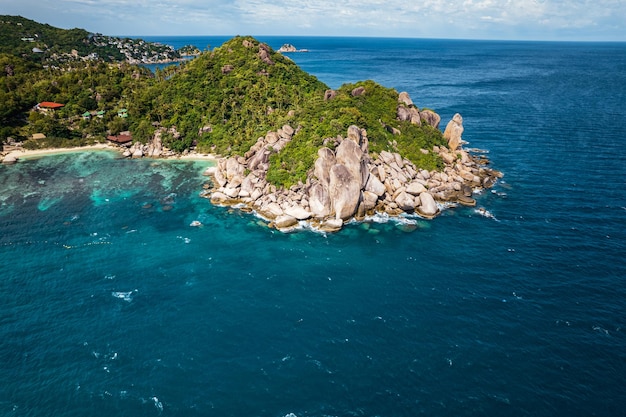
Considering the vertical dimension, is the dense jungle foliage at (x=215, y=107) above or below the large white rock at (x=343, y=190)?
above

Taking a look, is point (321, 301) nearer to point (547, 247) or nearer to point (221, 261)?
point (221, 261)

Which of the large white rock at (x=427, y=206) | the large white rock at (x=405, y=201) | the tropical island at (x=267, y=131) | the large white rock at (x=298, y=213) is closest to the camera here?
the large white rock at (x=298, y=213)

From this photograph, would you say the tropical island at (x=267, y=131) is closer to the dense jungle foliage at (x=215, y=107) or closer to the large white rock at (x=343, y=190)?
the large white rock at (x=343, y=190)

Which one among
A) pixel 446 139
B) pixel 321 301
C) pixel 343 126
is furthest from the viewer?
pixel 446 139

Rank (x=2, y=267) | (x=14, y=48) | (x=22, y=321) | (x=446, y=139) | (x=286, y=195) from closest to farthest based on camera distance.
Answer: (x=22, y=321) → (x=2, y=267) → (x=286, y=195) → (x=446, y=139) → (x=14, y=48)

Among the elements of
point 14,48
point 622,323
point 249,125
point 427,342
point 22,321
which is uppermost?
point 14,48

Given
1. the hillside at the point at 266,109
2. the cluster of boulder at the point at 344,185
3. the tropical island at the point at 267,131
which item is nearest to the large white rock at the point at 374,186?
the cluster of boulder at the point at 344,185

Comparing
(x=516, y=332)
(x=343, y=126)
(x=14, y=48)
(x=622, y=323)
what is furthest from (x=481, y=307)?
(x=14, y=48)
